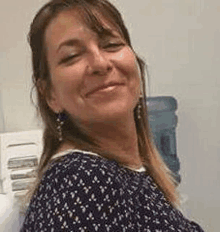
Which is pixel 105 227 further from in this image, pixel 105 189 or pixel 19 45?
pixel 19 45

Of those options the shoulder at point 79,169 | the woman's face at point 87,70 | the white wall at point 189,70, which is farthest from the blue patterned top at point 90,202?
the white wall at point 189,70

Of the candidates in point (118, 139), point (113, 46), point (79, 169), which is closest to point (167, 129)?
point (118, 139)

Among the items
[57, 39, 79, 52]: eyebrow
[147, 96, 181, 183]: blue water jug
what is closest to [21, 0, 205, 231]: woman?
[57, 39, 79, 52]: eyebrow

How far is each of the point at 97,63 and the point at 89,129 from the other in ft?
0.61

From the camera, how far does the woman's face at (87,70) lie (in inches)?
28.6

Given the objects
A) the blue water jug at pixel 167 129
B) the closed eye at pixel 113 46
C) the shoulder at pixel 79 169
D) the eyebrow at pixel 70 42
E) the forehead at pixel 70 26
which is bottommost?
the blue water jug at pixel 167 129

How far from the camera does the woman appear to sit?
585 mm

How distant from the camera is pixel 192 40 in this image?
6.88 ft

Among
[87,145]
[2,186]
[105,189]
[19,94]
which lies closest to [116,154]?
[87,145]

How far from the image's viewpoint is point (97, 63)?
72cm

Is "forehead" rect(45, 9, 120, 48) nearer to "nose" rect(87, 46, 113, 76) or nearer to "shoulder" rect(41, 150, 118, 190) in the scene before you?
"nose" rect(87, 46, 113, 76)

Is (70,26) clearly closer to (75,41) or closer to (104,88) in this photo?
(75,41)

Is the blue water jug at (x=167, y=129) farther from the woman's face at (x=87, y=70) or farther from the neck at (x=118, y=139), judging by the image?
the woman's face at (x=87, y=70)

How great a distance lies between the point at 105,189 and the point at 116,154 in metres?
0.22
